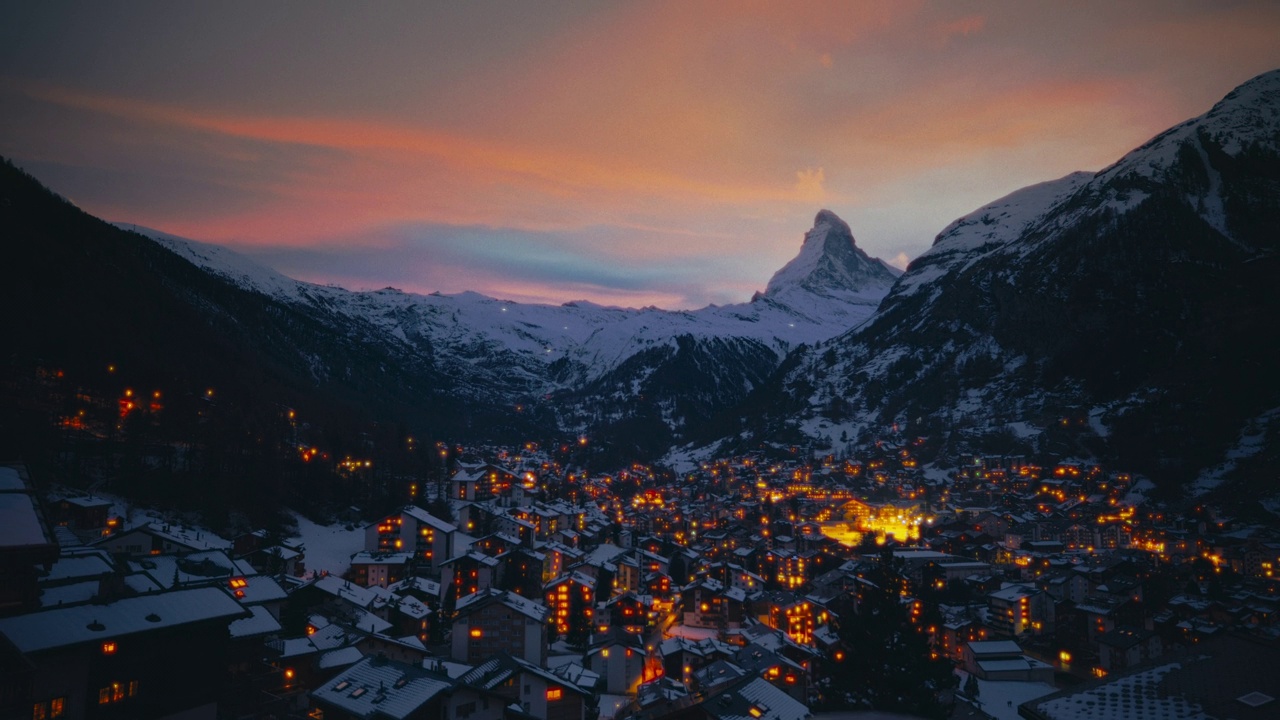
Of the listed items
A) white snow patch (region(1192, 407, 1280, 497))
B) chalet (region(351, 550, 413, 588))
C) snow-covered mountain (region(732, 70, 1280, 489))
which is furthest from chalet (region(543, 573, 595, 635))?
snow-covered mountain (region(732, 70, 1280, 489))

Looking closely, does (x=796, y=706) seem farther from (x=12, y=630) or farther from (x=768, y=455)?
(x=768, y=455)

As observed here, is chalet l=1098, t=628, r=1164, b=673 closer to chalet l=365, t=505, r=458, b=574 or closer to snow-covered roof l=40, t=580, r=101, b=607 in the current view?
chalet l=365, t=505, r=458, b=574

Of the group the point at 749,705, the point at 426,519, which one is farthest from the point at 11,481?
the point at 426,519

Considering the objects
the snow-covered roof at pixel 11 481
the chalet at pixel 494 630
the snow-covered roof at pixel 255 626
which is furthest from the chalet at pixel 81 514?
the snow-covered roof at pixel 11 481

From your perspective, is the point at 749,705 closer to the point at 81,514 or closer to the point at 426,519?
the point at 81,514

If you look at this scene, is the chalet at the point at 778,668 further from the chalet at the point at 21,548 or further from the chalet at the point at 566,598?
the chalet at the point at 21,548

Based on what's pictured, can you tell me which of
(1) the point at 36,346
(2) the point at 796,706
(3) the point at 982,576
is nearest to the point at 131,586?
(2) the point at 796,706
